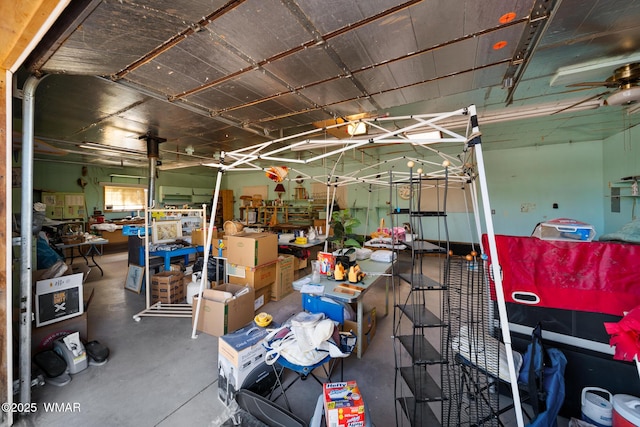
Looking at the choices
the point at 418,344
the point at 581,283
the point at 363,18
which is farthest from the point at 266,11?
the point at 581,283

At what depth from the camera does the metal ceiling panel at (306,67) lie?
1740 millimetres

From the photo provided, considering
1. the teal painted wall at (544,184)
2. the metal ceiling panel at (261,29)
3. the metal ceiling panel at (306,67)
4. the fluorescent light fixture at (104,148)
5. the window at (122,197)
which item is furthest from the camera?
the window at (122,197)

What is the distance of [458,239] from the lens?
304 inches

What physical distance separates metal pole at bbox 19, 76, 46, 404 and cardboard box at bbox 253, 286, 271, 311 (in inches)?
80.4

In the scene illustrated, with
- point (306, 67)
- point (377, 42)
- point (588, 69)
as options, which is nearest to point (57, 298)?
point (306, 67)

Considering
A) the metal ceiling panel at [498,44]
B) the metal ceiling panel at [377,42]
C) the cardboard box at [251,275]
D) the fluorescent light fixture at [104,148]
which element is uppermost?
the fluorescent light fixture at [104,148]

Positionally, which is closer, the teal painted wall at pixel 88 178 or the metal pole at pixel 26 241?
the metal pole at pixel 26 241

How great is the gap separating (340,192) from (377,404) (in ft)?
24.7

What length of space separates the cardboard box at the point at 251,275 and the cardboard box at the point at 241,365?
1381 millimetres

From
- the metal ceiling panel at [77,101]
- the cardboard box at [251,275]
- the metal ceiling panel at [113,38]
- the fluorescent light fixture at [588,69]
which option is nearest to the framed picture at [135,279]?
the cardboard box at [251,275]

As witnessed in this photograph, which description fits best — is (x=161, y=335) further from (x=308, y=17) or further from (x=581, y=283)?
(x=581, y=283)

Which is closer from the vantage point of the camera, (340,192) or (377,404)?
(377,404)

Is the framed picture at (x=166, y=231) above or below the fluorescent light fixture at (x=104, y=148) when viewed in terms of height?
below

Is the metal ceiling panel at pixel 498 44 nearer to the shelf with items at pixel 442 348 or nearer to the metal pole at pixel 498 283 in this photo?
the metal pole at pixel 498 283
